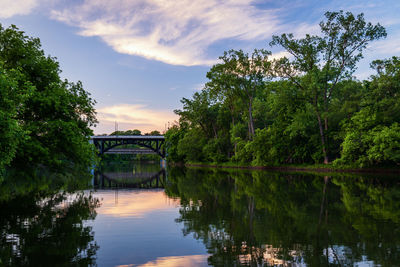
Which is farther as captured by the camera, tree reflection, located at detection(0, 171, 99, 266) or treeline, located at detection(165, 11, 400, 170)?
treeline, located at detection(165, 11, 400, 170)

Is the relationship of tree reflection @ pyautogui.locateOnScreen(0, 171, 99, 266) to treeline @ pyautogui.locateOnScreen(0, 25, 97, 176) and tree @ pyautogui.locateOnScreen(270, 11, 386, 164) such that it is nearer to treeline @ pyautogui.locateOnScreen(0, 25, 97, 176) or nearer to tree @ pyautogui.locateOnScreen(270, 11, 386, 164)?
treeline @ pyautogui.locateOnScreen(0, 25, 97, 176)

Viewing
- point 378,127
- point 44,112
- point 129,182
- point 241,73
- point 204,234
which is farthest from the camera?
point 241,73

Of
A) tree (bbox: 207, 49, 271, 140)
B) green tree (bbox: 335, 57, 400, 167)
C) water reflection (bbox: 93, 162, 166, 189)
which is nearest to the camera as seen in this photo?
water reflection (bbox: 93, 162, 166, 189)

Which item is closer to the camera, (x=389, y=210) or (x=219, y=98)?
(x=389, y=210)

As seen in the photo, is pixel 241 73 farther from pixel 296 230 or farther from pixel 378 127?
pixel 296 230

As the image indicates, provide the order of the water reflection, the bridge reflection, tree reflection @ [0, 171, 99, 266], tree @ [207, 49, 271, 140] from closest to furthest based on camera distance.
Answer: tree reflection @ [0, 171, 99, 266]
the bridge reflection
the water reflection
tree @ [207, 49, 271, 140]

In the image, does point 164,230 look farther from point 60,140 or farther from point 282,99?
point 282,99

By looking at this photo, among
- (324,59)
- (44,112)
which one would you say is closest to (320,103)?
(324,59)

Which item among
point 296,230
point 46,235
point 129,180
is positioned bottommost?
point 296,230

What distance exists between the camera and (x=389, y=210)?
14.0 m

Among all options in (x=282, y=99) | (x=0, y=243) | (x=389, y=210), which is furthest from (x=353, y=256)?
(x=282, y=99)

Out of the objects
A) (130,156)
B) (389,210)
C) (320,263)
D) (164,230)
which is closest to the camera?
(320,263)

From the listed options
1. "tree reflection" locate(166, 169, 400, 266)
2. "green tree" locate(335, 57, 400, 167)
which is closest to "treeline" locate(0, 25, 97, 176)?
"tree reflection" locate(166, 169, 400, 266)

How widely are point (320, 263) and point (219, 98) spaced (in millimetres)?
60671
